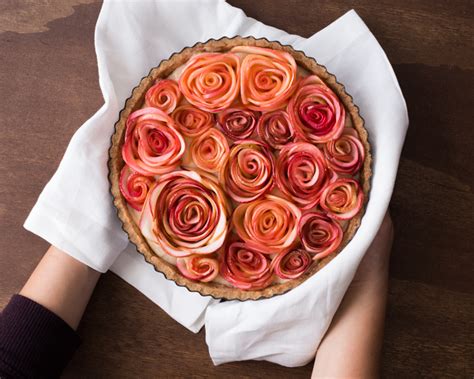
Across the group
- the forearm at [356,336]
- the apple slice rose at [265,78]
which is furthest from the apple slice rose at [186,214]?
the forearm at [356,336]

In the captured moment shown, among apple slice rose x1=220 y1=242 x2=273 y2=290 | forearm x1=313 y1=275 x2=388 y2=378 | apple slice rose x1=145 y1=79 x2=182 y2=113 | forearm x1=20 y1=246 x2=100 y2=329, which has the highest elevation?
apple slice rose x1=145 y1=79 x2=182 y2=113

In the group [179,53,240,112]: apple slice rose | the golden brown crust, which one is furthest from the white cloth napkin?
[179,53,240,112]: apple slice rose

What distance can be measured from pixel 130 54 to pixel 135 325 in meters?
0.39

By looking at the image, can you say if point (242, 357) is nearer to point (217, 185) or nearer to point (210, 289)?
point (210, 289)

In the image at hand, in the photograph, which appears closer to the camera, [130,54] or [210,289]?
[210,289]

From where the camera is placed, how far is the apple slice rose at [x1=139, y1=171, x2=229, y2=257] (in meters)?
0.64

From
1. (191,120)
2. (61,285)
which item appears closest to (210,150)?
(191,120)

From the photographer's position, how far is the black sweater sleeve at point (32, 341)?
2.26 feet

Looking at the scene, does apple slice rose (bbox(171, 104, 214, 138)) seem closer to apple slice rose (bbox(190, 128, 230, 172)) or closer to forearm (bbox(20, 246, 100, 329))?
apple slice rose (bbox(190, 128, 230, 172))

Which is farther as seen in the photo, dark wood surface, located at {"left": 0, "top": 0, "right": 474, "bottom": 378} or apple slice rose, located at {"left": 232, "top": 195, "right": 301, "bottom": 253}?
dark wood surface, located at {"left": 0, "top": 0, "right": 474, "bottom": 378}

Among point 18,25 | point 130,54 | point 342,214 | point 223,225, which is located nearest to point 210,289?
point 223,225

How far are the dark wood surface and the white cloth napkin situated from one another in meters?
0.05

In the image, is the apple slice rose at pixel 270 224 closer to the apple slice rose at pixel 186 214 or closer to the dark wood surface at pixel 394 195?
the apple slice rose at pixel 186 214

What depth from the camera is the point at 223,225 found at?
0.64 meters
